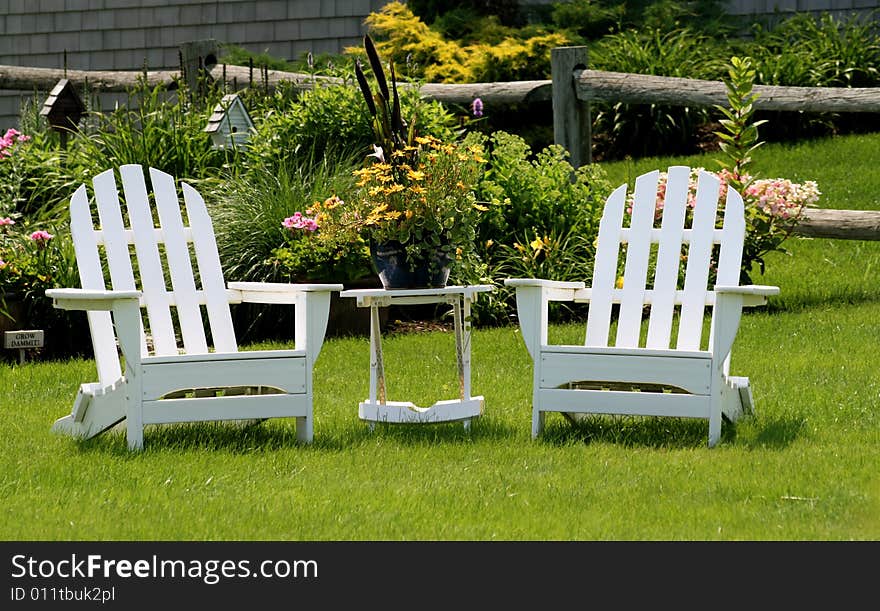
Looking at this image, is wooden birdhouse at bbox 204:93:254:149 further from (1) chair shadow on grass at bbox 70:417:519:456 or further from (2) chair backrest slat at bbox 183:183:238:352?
(1) chair shadow on grass at bbox 70:417:519:456

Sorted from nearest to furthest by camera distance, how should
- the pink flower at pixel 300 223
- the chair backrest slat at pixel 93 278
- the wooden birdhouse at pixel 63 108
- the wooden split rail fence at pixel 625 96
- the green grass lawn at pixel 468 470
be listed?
the green grass lawn at pixel 468 470 → the chair backrest slat at pixel 93 278 → the pink flower at pixel 300 223 → the wooden split rail fence at pixel 625 96 → the wooden birdhouse at pixel 63 108

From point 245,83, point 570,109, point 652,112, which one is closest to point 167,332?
point 570,109

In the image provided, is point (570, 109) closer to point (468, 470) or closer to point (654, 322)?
point (654, 322)

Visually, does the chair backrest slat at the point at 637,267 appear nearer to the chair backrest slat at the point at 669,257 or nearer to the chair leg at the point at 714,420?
the chair backrest slat at the point at 669,257

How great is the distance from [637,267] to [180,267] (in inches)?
69.8

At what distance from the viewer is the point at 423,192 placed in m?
4.51

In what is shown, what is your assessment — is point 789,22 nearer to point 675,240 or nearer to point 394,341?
point 394,341

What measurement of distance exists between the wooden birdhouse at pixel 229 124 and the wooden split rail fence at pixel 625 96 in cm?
64

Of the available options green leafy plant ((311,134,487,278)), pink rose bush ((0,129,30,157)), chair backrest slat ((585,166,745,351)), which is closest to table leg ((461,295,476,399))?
green leafy plant ((311,134,487,278))

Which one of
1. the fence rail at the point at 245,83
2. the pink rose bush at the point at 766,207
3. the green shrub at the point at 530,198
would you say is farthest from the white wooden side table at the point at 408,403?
the fence rail at the point at 245,83

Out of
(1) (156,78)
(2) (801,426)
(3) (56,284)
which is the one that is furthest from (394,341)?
(1) (156,78)

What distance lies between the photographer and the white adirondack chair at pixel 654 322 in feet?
14.0

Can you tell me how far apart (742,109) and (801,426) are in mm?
3121

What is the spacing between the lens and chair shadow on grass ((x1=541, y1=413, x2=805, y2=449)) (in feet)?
14.2
